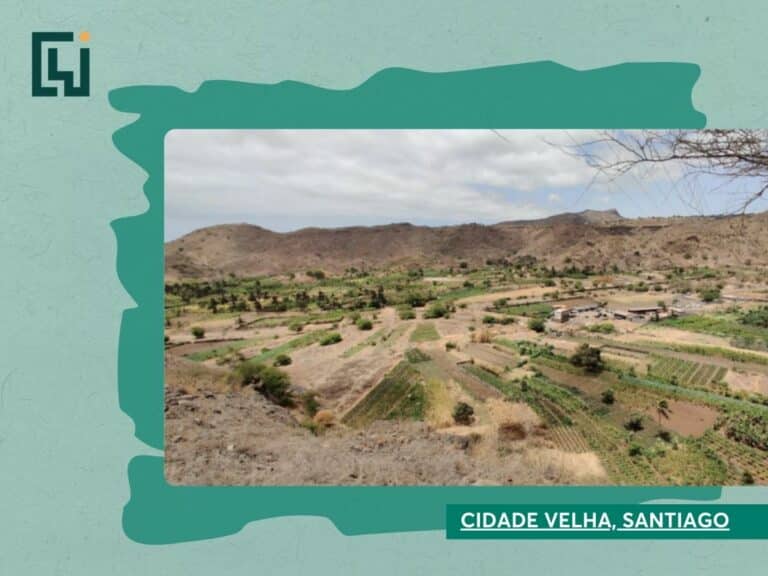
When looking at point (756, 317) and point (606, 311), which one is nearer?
point (756, 317)

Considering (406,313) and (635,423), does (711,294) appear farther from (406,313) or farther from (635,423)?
(406,313)

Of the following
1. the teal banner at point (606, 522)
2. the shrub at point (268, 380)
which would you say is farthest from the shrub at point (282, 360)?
the teal banner at point (606, 522)

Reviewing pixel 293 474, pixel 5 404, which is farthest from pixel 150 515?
pixel 5 404

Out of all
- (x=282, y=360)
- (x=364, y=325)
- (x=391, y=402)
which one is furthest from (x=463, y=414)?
(x=282, y=360)

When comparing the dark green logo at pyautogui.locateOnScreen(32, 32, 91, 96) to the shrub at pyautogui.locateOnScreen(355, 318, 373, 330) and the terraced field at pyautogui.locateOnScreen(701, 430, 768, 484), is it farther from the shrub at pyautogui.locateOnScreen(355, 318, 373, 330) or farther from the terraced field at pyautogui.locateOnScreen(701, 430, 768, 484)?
the terraced field at pyautogui.locateOnScreen(701, 430, 768, 484)

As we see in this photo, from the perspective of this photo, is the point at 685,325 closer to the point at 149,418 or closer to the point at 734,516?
the point at 734,516

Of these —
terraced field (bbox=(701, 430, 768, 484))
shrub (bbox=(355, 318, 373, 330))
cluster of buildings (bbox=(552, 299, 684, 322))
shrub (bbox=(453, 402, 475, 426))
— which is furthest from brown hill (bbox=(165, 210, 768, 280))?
terraced field (bbox=(701, 430, 768, 484))

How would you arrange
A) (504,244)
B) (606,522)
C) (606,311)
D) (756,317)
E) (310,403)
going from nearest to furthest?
(606,522), (310,403), (756,317), (606,311), (504,244)
